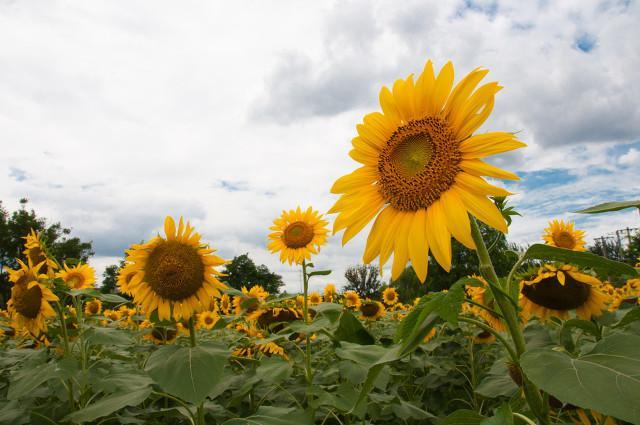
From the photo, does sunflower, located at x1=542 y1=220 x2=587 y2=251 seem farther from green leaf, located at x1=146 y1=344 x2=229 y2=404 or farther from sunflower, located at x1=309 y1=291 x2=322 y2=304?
sunflower, located at x1=309 y1=291 x2=322 y2=304

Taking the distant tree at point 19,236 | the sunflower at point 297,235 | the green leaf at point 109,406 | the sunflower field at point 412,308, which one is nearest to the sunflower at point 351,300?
the sunflower at point 297,235

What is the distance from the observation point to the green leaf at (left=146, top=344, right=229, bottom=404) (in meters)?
1.81

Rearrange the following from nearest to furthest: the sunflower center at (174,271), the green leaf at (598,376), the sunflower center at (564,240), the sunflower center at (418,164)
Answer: the green leaf at (598,376) → the sunflower center at (418,164) → the sunflower center at (174,271) → the sunflower center at (564,240)

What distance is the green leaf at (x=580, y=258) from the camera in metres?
1.22

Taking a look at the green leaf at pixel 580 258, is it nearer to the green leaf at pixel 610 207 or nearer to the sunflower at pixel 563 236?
the green leaf at pixel 610 207

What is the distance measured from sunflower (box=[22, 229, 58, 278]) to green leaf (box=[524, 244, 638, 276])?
2885 millimetres

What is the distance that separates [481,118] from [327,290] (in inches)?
260

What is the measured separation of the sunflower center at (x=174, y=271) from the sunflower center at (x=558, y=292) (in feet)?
7.29

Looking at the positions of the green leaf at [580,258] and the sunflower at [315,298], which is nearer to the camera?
the green leaf at [580,258]

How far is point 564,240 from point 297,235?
2697 millimetres

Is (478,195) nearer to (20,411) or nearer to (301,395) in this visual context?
(301,395)

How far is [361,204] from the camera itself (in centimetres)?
165

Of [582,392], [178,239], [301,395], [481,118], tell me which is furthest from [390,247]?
[301,395]

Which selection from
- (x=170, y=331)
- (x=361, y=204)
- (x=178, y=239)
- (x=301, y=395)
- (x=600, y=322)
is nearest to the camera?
(x=361, y=204)
